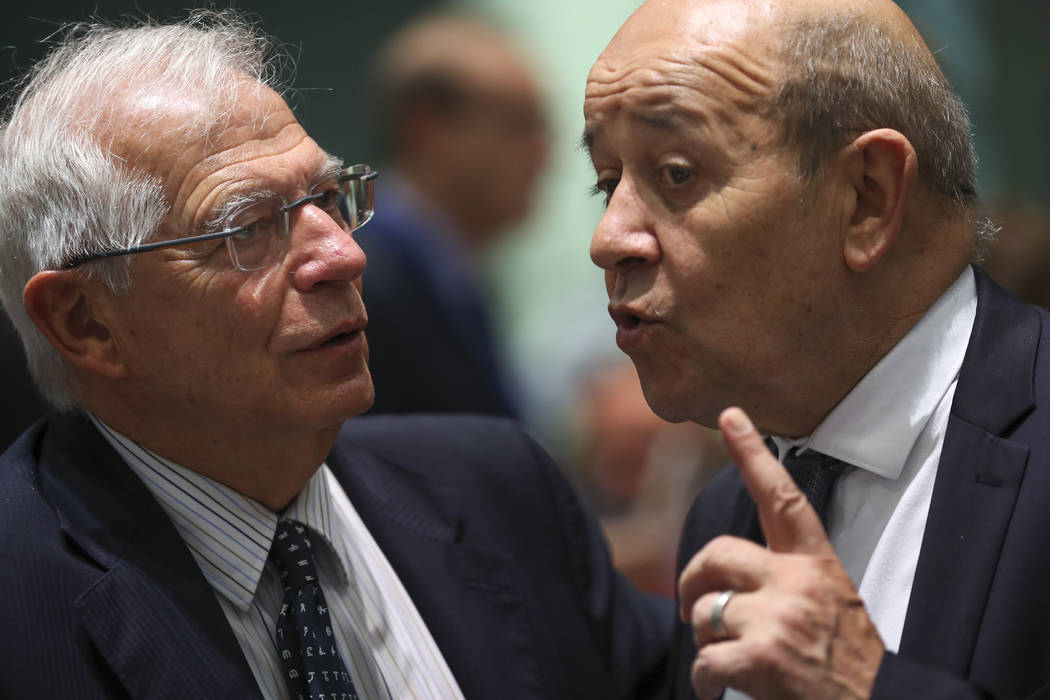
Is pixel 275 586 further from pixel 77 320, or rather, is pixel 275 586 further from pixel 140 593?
pixel 77 320

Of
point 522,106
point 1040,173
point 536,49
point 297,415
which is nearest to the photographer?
point 297,415

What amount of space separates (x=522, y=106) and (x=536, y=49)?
5.21 ft

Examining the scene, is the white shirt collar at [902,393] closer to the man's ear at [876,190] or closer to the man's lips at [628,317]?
the man's ear at [876,190]

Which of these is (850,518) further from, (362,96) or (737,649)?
(362,96)

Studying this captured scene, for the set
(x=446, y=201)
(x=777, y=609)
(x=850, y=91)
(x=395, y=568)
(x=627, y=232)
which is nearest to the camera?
(x=777, y=609)

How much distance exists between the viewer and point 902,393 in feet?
6.98

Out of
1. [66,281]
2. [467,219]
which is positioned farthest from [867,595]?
[467,219]

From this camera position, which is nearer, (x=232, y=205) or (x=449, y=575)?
(x=232, y=205)

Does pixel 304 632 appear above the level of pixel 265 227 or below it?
below

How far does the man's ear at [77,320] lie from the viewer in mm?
2328

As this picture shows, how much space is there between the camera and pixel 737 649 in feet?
5.51

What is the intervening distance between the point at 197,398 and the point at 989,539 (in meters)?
1.50

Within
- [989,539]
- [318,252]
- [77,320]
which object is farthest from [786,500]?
[77,320]

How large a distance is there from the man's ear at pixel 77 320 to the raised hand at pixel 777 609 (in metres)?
1.28
